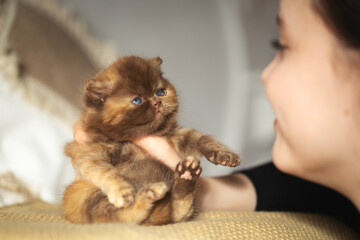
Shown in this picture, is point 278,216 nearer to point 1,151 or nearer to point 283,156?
point 283,156

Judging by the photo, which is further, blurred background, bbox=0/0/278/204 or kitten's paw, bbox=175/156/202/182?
blurred background, bbox=0/0/278/204

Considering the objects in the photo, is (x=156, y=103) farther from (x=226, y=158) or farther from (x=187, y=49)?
(x=187, y=49)

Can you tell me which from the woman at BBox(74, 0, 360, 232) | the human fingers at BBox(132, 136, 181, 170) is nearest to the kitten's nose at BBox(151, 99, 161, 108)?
the human fingers at BBox(132, 136, 181, 170)

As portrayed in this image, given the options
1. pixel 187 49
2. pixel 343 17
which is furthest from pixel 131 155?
pixel 187 49

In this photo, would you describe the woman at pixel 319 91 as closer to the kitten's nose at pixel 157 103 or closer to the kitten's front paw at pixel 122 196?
the kitten's nose at pixel 157 103

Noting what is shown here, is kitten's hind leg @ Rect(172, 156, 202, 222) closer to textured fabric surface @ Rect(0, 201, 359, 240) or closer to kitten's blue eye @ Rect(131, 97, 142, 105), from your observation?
textured fabric surface @ Rect(0, 201, 359, 240)

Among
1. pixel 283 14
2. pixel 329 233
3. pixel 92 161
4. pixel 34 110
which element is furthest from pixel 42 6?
pixel 329 233
